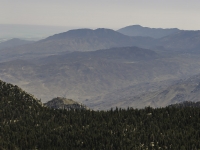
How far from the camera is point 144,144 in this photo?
7319cm

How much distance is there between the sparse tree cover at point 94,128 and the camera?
2904 inches

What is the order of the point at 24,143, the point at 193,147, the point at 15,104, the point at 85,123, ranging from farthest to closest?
the point at 15,104
the point at 85,123
the point at 24,143
the point at 193,147

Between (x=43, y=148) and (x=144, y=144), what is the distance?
2456 cm

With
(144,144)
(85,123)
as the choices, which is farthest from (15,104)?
(144,144)

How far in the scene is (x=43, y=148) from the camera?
240ft

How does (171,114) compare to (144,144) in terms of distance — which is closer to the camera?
(144,144)

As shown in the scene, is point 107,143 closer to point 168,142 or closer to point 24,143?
point 168,142

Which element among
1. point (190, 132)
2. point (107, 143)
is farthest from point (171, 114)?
point (107, 143)

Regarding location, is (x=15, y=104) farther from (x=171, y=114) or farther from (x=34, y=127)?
(x=171, y=114)

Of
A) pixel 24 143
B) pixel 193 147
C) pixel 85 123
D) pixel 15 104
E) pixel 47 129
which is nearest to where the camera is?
pixel 193 147

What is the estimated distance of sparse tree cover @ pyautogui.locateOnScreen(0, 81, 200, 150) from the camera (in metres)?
73.8

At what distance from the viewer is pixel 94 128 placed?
282 ft

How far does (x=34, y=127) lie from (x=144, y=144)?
111 feet

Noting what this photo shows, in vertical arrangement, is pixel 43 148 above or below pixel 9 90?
below
